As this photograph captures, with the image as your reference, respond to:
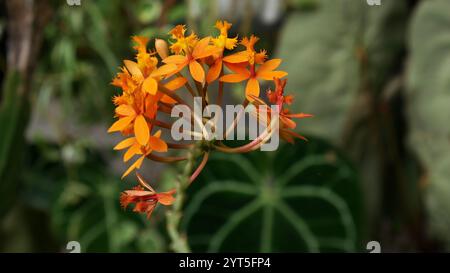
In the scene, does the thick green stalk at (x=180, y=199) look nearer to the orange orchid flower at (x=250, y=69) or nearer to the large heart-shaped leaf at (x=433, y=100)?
the orange orchid flower at (x=250, y=69)

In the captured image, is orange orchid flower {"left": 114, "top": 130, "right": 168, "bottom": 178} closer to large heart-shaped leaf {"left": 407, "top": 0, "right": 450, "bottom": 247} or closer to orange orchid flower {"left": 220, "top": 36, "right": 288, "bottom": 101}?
orange orchid flower {"left": 220, "top": 36, "right": 288, "bottom": 101}

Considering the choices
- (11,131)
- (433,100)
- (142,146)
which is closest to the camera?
(142,146)

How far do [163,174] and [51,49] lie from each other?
24cm

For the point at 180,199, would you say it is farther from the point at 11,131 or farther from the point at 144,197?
the point at 11,131

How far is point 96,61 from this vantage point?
0.85 meters

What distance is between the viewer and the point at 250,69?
0.20m

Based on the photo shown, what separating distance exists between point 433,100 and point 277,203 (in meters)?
0.24

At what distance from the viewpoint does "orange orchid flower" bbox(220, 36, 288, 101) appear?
0.19m

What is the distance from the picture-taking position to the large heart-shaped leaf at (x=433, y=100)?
2.43 ft

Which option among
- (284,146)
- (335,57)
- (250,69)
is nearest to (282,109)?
Answer: (250,69)

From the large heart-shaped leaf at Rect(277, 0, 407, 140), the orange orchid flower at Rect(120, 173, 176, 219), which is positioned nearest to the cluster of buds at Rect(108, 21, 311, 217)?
the orange orchid flower at Rect(120, 173, 176, 219)
